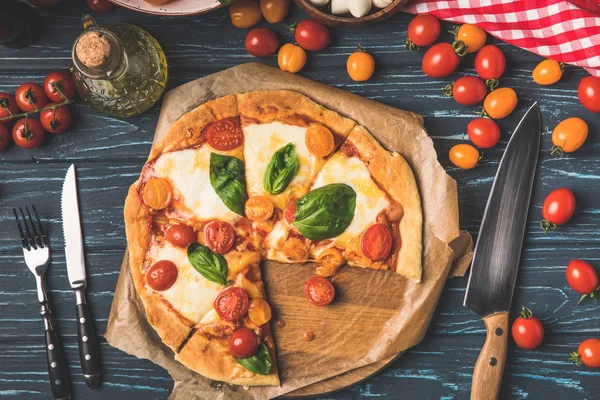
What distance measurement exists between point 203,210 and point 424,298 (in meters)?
1.31

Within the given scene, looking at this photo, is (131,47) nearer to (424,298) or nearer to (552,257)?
(424,298)

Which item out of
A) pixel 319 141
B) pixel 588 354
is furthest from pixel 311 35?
pixel 588 354

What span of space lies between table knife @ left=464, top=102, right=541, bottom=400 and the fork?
2306 millimetres

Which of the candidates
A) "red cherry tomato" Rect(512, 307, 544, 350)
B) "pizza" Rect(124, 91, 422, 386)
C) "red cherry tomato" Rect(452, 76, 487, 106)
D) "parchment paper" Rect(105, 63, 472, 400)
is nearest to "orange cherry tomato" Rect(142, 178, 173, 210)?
"pizza" Rect(124, 91, 422, 386)

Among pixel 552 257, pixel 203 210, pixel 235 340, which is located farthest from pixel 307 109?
pixel 552 257

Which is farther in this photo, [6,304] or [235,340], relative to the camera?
[6,304]

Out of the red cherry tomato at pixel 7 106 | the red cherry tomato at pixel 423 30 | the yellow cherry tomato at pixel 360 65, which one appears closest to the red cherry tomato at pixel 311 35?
the yellow cherry tomato at pixel 360 65

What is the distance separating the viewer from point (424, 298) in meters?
3.76

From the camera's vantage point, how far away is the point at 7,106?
394 cm

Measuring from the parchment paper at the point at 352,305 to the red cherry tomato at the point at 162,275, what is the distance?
0.19 m

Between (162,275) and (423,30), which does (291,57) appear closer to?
(423,30)

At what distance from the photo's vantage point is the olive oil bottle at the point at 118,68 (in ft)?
11.4

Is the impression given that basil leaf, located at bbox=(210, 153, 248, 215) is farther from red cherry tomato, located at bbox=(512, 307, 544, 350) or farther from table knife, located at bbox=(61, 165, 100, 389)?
red cherry tomato, located at bbox=(512, 307, 544, 350)

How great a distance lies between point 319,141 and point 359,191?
13.8 inches
